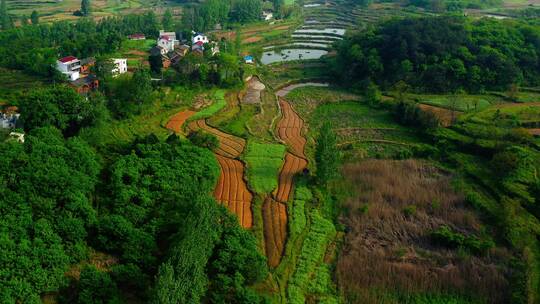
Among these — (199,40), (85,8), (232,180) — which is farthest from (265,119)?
(85,8)

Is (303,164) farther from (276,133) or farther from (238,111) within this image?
(238,111)

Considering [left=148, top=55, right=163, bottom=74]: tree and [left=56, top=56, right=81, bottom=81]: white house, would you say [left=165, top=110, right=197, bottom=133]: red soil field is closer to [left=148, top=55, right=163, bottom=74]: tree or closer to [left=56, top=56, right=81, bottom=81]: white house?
[left=148, top=55, right=163, bottom=74]: tree

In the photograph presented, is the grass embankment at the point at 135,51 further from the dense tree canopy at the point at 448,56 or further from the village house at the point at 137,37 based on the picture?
the dense tree canopy at the point at 448,56

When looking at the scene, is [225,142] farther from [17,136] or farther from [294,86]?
[294,86]

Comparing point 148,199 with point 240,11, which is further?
point 240,11

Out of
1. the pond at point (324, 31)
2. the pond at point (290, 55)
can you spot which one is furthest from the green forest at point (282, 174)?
the pond at point (324, 31)

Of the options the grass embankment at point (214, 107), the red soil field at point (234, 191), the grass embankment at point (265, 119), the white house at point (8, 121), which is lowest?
the red soil field at point (234, 191)

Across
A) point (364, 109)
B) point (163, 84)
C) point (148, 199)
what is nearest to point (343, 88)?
point (364, 109)
